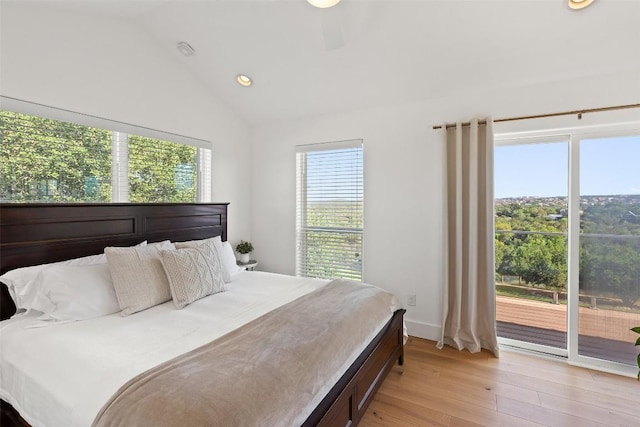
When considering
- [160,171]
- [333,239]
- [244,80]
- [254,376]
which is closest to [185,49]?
[244,80]

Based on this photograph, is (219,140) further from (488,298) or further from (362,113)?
(488,298)

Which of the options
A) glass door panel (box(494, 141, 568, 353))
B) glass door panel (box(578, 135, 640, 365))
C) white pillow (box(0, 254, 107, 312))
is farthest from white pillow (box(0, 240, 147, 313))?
glass door panel (box(578, 135, 640, 365))

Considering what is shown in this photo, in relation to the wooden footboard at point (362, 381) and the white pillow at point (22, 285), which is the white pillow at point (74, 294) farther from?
the wooden footboard at point (362, 381)

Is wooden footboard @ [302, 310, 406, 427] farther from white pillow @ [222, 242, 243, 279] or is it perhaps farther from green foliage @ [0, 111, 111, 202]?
green foliage @ [0, 111, 111, 202]

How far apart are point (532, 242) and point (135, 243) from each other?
352 cm

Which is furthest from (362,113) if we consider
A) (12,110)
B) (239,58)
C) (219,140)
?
(12,110)

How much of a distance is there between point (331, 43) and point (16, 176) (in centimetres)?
241

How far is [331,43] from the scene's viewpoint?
239 centimetres

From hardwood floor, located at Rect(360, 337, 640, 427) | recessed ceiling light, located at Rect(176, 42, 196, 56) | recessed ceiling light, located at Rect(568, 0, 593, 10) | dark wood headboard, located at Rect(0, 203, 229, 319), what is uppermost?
recessed ceiling light, located at Rect(176, 42, 196, 56)

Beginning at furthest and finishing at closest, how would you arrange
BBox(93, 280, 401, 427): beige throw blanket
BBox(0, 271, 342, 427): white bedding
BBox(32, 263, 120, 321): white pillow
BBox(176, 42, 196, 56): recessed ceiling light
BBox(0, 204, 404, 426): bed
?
BBox(176, 42, 196, 56): recessed ceiling light < BBox(32, 263, 120, 321): white pillow < BBox(0, 204, 404, 426): bed < BBox(0, 271, 342, 427): white bedding < BBox(93, 280, 401, 427): beige throw blanket

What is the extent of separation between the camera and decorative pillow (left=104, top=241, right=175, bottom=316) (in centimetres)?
195

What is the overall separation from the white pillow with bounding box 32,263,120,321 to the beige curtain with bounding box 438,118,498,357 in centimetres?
273

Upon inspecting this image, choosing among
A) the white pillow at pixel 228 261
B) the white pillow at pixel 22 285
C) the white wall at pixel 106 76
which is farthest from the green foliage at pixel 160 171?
the white pillow at pixel 22 285

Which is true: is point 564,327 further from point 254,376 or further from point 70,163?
point 70,163
